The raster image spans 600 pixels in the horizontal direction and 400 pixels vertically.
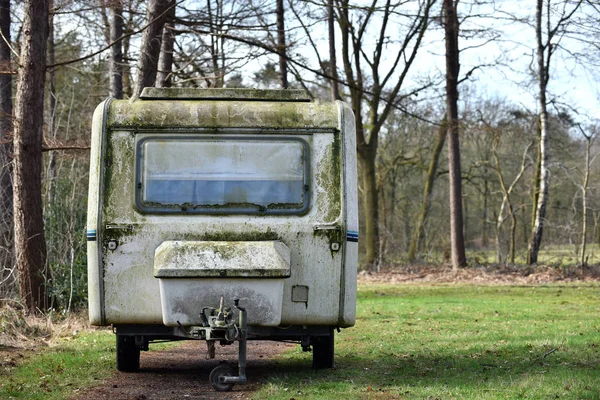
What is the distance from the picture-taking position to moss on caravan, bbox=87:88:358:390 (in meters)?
8.70

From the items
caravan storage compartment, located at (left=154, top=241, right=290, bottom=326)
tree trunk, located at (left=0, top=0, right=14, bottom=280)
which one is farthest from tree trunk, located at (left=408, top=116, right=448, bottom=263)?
caravan storage compartment, located at (left=154, top=241, right=290, bottom=326)

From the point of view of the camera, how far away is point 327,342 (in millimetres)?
9867

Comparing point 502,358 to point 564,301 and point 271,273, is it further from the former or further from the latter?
point 564,301

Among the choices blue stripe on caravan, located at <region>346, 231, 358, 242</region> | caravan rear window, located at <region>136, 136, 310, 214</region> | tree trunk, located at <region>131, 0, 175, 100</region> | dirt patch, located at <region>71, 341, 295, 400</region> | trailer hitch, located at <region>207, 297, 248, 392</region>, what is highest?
tree trunk, located at <region>131, 0, 175, 100</region>

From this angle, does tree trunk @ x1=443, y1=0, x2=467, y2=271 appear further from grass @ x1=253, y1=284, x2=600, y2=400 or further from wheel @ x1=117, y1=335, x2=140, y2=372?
wheel @ x1=117, y1=335, x2=140, y2=372

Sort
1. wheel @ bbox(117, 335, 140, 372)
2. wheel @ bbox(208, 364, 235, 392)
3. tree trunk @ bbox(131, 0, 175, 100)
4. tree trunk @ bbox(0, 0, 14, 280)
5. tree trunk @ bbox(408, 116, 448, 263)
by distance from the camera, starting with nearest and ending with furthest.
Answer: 1. wheel @ bbox(208, 364, 235, 392)
2. wheel @ bbox(117, 335, 140, 372)
3. tree trunk @ bbox(0, 0, 14, 280)
4. tree trunk @ bbox(131, 0, 175, 100)
5. tree trunk @ bbox(408, 116, 448, 263)

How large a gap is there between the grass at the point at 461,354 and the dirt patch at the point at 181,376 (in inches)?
10.4

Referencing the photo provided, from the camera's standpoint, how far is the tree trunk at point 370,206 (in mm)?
31633

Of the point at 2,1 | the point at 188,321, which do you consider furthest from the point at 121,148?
A: the point at 2,1

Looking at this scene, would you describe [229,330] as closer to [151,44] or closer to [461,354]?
[461,354]

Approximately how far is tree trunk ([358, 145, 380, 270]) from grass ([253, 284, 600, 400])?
11.3m

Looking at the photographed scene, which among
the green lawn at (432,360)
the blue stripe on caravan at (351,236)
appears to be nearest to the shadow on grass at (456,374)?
the green lawn at (432,360)

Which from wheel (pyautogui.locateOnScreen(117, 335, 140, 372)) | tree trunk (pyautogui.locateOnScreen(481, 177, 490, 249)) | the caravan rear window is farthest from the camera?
tree trunk (pyautogui.locateOnScreen(481, 177, 490, 249))

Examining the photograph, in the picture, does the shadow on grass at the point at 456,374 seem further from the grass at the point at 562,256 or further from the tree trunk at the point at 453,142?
the grass at the point at 562,256
